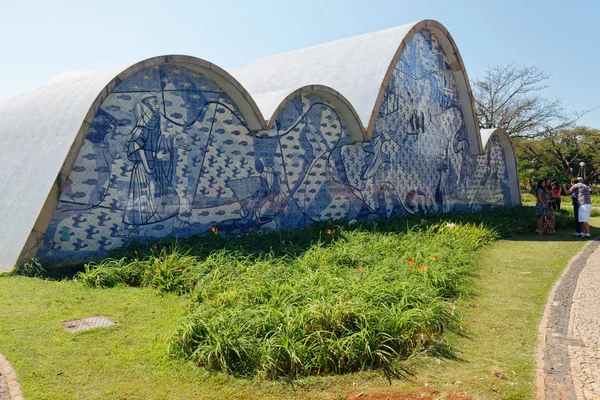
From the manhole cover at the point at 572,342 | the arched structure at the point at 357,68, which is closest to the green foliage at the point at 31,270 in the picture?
the arched structure at the point at 357,68

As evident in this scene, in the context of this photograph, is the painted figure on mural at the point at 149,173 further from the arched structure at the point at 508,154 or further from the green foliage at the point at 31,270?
the arched structure at the point at 508,154

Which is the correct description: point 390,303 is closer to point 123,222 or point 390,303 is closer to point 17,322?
point 17,322

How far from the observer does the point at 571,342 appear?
4.30 meters

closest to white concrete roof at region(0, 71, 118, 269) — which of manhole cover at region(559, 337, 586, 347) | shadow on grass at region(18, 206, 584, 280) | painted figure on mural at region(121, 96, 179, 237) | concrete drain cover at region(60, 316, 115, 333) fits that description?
shadow on grass at region(18, 206, 584, 280)

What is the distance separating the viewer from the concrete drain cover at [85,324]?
4414mm

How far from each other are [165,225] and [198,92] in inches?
86.6

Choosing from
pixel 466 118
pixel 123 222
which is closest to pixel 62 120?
pixel 123 222

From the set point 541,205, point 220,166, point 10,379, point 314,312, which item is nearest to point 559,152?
point 541,205

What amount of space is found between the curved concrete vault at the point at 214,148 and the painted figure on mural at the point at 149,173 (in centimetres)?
2

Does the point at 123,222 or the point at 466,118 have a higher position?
the point at 466,118

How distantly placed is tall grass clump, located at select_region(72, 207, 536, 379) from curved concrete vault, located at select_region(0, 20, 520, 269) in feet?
2.25

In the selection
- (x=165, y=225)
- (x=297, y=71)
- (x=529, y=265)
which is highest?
(x=297, y=71)

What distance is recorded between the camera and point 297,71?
13.4 metres

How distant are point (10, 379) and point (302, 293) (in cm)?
241
